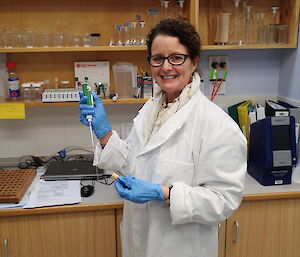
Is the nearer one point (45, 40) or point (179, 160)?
point (179, 160)

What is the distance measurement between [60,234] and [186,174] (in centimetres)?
80

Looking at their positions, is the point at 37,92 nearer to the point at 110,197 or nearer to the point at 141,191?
the point at 110,197

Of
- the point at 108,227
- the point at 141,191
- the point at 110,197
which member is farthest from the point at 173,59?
the point at 108,227

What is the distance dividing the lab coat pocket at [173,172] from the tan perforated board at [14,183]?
0.77 metres

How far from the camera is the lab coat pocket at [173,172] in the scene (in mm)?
1266

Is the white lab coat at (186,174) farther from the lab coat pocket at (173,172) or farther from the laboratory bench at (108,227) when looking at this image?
the laboratory bench at (108,227)

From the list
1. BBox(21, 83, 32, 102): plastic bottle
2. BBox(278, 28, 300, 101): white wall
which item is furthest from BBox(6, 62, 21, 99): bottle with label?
BBox(278, 28, 300, 101): white wall

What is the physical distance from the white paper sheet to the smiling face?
30.0 inches

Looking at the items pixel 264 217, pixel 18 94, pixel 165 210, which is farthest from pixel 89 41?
pixel 264 217

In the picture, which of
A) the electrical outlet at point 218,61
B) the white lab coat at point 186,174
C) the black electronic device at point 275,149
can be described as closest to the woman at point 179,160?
the white lab coat at point 186,174

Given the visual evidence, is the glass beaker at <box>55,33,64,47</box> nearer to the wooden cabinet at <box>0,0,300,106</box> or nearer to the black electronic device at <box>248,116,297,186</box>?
the wooden cabinet at <box>0,0,300,106</box>

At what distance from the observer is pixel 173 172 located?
1272 mm

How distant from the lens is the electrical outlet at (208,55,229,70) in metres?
2.27

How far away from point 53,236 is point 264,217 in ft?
3.55
